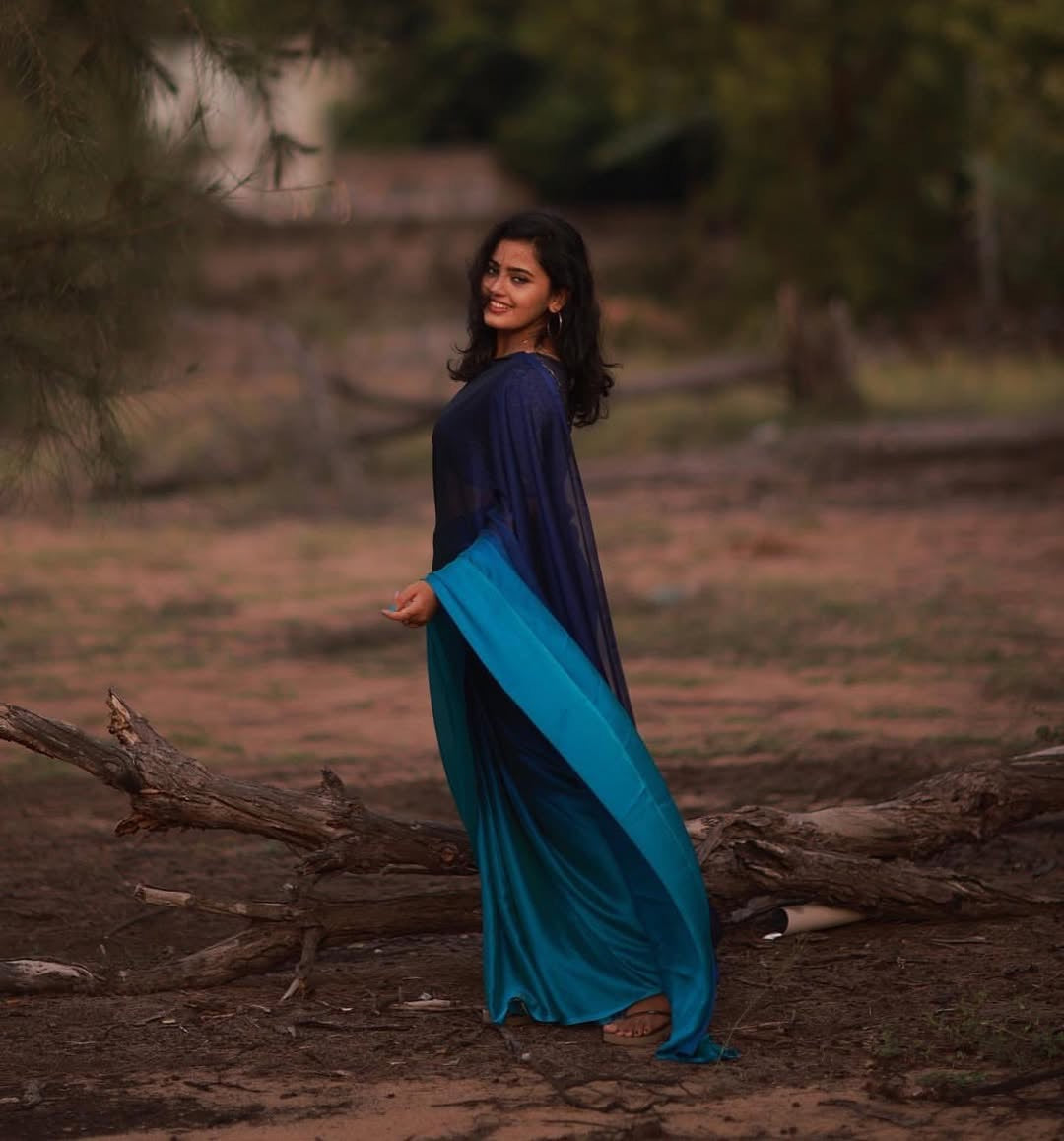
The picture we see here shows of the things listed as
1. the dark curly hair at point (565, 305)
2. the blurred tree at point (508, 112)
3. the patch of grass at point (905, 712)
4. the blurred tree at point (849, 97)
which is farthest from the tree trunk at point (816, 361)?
the dark curly hair at point (565, 305)

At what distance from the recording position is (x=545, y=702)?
3826 mm

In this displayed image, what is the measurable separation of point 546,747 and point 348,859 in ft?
2.13

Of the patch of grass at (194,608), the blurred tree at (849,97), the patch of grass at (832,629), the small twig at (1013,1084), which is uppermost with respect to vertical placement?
the blurred tree at (849,97)

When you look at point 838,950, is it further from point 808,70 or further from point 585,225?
point 585,225

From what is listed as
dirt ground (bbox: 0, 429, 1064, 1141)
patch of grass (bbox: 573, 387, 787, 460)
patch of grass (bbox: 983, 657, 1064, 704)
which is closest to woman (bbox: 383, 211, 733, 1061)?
dirt ground (bbox: 0, 429, 1064, 1141)

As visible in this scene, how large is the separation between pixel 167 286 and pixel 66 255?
1.83ft

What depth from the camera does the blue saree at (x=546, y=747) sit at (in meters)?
3.83

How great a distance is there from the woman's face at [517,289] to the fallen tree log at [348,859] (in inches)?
44.1

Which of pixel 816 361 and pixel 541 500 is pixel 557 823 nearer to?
pixel 541 500

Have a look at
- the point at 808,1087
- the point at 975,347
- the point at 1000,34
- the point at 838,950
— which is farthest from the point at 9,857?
the point at 975,347

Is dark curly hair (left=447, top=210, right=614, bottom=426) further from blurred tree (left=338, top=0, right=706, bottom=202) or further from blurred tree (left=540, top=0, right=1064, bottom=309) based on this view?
blurred tree (left=338, top=0, right=706, bottom=202)

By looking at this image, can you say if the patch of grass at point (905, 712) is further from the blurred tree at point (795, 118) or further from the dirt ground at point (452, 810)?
the blurred tree at point (795, 118)

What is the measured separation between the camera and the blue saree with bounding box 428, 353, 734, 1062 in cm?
383

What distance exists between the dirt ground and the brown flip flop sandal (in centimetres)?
5
